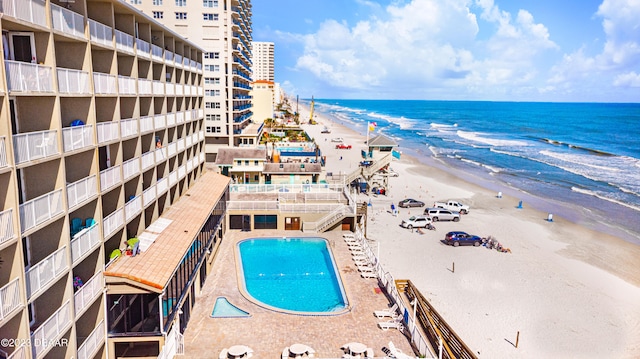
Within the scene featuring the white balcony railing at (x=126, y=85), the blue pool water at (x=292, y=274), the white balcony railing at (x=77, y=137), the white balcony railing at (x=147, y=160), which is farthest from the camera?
the blue pool water at (x=292, y=274)

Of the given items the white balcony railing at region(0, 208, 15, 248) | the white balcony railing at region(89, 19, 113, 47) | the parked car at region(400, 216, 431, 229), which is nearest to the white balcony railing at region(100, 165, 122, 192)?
the white balcony railing at region(89, 19, 113, 47)

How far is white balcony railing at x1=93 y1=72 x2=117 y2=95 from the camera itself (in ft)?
58.9

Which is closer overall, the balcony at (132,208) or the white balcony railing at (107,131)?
the white balcony railing at (107,131)

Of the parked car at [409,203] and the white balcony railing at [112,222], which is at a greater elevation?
the white balcony railing at [112,222]

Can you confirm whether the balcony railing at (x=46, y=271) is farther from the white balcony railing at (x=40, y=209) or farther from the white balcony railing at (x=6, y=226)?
the white balcony railing at (x=6, y=226)

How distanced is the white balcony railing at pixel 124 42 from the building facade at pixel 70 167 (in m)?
0.05

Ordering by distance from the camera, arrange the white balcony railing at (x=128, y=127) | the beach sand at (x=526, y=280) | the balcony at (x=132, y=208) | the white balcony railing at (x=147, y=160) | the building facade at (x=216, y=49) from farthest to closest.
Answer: the building facade at (x=216, y=49) → the beach sand at (x=526, y=280) → the white balcony railing at (x=147, y=160) → the balcony at (x=132, y=208) → the white balcony railing at (x=128, y=127)

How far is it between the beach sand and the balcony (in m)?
19.7

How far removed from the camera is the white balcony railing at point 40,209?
13086 mm

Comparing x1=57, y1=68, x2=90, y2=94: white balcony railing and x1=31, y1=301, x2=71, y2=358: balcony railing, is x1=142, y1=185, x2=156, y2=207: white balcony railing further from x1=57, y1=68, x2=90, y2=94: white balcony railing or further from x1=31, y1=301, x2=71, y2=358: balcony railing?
x1=31, y1=301, x2=71, y2=358: balcony railing

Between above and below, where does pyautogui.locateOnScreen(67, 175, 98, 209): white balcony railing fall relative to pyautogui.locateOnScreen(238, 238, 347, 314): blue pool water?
above

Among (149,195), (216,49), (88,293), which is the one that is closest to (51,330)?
(88,293)

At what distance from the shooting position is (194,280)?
26359 millimetres

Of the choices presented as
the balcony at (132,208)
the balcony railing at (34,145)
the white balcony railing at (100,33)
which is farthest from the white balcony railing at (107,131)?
the balcony railing at (34,145)
